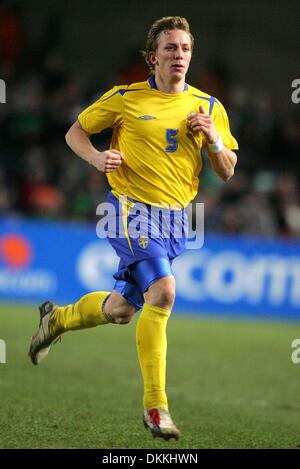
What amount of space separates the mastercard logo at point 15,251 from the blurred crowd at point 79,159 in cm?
76

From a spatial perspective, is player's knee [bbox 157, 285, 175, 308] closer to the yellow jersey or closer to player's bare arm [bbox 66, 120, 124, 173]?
the yellow jersey

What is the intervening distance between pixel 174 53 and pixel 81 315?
72.5 inches

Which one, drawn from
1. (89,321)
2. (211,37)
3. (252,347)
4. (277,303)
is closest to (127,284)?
(89,321)

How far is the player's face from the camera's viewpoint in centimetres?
573

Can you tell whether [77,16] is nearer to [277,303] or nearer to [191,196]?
[277,303]

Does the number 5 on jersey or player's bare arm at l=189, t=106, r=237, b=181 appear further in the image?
the number 5 on jersey

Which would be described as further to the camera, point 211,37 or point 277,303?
point 211,37

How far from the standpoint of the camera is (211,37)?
17.5m

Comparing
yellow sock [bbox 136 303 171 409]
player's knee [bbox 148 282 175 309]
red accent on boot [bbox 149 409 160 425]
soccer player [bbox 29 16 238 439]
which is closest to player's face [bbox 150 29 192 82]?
soccer player [bbox 29 16 238 439]

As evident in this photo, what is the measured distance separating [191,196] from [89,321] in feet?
3.56

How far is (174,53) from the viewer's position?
5.73m

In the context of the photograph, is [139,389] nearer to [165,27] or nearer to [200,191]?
[165,27]

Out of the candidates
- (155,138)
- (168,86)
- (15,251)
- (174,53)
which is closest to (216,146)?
(155,138)

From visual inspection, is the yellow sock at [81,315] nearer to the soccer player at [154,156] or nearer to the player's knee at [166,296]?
the soccer player at [154,156]
